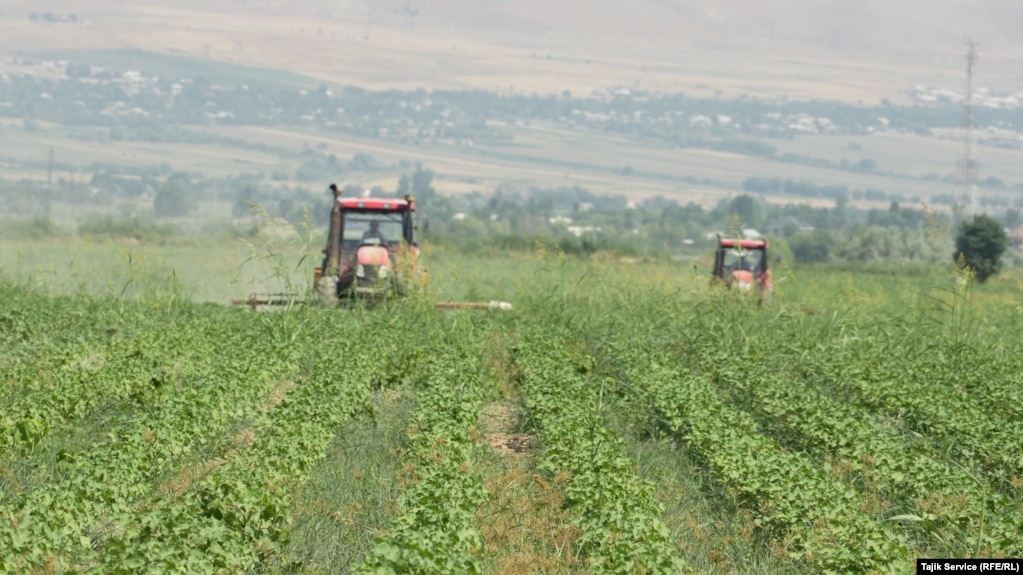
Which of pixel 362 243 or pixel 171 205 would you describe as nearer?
pixel 362 243

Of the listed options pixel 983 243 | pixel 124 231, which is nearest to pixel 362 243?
pixel 124 231

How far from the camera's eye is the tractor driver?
21880 mm

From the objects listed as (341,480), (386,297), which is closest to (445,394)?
(341,480)

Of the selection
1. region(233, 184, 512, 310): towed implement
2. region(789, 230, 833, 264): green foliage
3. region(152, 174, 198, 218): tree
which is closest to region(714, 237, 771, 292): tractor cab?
region(233, 184, 512, 310): towed implement

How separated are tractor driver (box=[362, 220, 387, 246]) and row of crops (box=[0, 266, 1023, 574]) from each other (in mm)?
5439

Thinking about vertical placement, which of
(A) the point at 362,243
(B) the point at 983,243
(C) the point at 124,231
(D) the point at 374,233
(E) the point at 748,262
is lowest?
(C) the point at 124,231

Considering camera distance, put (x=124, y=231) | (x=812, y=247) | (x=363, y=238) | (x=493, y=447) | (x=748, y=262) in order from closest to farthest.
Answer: (x=493, y=447) < (x=363, y=238) < (x=748, y=262) < (x=124, y=231) < (x=812, y=247)

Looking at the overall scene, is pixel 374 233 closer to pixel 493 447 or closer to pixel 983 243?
pixel 493 447

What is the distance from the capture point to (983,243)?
53.3 meters

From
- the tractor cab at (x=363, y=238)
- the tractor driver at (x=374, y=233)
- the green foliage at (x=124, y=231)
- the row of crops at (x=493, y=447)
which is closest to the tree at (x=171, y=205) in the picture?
the green foliage at (x=124, y=231)

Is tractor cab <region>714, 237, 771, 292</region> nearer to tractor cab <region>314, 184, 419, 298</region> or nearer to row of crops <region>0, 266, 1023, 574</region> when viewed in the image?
tractor cab <region>314, 184, 419, 298</region>

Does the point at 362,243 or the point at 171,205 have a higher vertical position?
the point at 362,243

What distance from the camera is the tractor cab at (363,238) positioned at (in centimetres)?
2112

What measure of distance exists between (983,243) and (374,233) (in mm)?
37513
